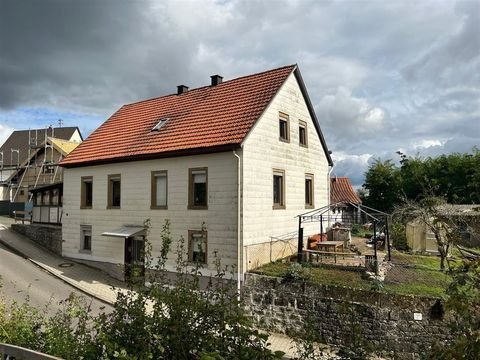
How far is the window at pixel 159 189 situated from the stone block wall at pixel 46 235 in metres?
9.15

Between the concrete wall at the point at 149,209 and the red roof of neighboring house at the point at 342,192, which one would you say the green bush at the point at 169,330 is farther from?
the red roof of neighboring house at the point at 342,192

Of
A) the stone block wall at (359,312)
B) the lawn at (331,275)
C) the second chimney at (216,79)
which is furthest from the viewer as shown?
the second chimney at (216,79)

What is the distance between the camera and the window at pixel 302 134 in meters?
22.3

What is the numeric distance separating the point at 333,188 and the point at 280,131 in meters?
19.2

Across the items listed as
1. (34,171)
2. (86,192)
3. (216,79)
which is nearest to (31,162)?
(34,171)

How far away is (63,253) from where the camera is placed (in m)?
24.1

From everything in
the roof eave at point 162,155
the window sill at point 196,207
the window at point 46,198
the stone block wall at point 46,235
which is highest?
the roof eave at point 162,155

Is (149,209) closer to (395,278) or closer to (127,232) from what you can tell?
(127,232)

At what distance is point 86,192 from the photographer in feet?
76.5

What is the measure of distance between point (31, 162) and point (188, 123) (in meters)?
32.1

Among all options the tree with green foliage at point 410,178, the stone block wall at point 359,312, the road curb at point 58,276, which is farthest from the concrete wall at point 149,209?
the tree with green foliage at point 410,178

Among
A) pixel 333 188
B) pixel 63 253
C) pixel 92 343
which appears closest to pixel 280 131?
pixel 63 253

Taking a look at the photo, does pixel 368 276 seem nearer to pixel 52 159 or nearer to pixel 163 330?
pixel 163 330

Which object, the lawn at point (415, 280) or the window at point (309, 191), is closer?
the lawn at point (415, 280)
